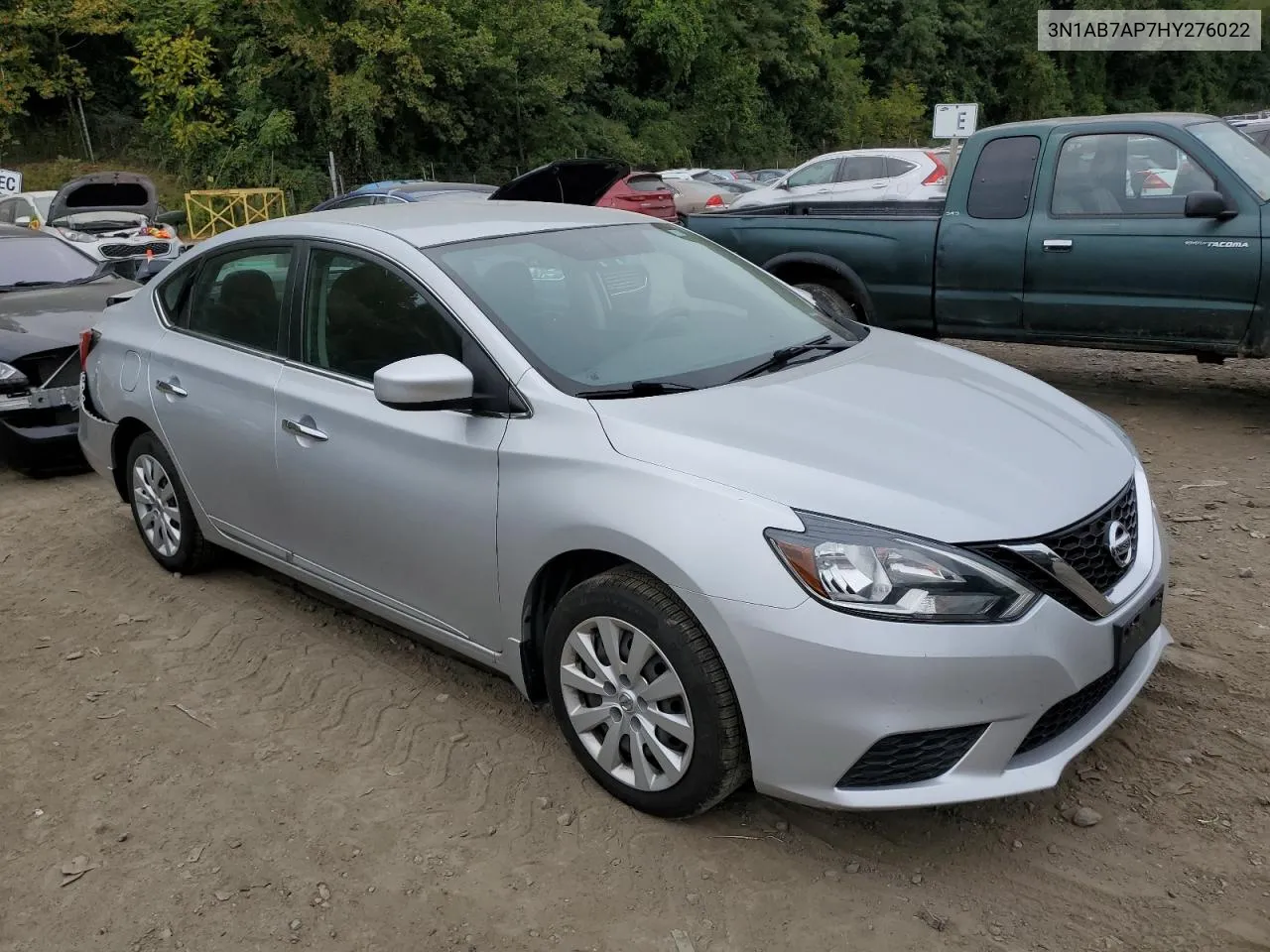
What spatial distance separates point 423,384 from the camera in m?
3.06

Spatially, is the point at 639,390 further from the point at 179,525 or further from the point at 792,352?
the point at 179,525

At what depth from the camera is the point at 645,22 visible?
38.1 m

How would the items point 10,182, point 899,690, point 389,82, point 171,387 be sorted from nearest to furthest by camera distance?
point 899,690 → point 171,387 → point 10,182 → point 389,82

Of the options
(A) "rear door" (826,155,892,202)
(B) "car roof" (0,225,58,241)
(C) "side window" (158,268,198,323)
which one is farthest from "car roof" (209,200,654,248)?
(A) "rear door" (826,155,892,202)

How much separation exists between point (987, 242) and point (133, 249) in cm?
Result: 1032

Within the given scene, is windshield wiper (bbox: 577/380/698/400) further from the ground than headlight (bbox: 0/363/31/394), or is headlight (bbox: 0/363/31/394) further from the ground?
windshield wiper (bbox: 577/380/698/400)

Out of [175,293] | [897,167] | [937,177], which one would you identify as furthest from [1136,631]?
[897,167]

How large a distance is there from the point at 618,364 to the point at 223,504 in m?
1.91

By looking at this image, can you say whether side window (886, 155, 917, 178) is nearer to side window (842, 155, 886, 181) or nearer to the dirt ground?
side window (842, 155, 886, 181)

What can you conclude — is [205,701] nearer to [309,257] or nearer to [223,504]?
[223,504]

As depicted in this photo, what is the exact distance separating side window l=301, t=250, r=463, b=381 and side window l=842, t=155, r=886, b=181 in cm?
1635

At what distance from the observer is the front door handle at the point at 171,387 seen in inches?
173

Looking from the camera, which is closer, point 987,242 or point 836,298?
point 987,242

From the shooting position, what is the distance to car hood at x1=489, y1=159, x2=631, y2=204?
1252 cm
